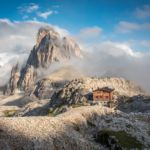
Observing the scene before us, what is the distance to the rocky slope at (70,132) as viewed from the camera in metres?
54.2

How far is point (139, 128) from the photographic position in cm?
7612

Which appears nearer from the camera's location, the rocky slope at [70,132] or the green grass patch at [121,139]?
the rocky slope at [70,132]

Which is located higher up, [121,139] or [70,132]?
[70,132]

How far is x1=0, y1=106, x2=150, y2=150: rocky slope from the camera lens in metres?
54.2

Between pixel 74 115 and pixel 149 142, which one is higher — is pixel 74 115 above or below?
above

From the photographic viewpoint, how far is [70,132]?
62562 millimetres

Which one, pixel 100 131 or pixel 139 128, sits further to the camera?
pixel 139 128

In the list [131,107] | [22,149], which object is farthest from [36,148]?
[131,107]

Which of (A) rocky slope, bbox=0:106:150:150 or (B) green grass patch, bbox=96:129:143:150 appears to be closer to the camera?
(A) rocky slope, bbox=0:106:150:150

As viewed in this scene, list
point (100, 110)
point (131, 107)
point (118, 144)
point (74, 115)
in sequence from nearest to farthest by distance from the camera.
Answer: point (118, 144), point (74, 115), point (100, 110), point (131, 107)

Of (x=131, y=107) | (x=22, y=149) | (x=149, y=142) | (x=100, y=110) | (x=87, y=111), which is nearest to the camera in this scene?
(x=22, y=149)

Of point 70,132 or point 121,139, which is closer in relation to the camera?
point 70,132

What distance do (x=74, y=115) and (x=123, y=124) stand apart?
1081 cm

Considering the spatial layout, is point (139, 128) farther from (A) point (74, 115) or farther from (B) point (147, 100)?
(B) point (147, 100)
